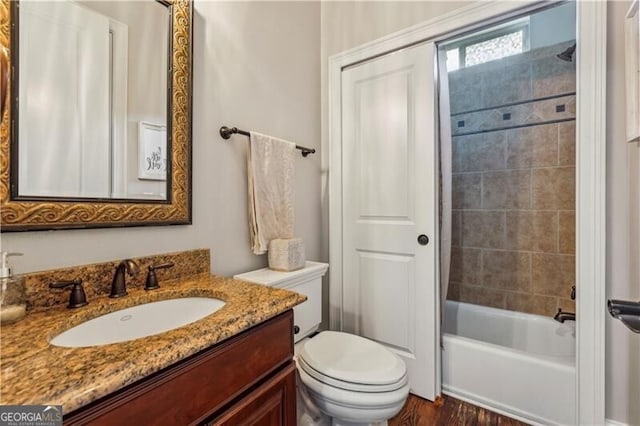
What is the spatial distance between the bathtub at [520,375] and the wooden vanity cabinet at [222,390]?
3.66 ft

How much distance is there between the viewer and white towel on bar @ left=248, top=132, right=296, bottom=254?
1403 mm

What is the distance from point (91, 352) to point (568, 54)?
2.61 m


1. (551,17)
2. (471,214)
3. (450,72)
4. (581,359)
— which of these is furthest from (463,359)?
(551,17)

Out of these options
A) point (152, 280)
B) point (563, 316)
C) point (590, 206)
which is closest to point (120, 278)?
point (152, 280)

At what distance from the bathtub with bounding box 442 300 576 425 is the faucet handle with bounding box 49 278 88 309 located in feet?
5.49

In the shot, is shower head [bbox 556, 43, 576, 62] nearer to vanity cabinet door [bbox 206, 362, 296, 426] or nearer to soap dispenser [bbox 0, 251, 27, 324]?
vanity cabinet door [bbox 206, 362, 296, 426]

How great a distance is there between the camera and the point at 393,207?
1.70 meters

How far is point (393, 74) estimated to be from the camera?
5.53 feet

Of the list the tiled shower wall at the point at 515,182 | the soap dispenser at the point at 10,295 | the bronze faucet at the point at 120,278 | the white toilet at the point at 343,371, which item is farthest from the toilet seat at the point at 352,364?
the tiled shower wall at the point at 515,182

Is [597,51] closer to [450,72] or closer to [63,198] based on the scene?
[450,72]

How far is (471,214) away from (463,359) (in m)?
1.13

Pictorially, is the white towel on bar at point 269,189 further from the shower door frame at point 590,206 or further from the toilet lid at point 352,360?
the shower door frame at point 590,206

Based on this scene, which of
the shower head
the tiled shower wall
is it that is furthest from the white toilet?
the shower head

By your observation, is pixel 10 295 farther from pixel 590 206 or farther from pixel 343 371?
pixel 590 206
